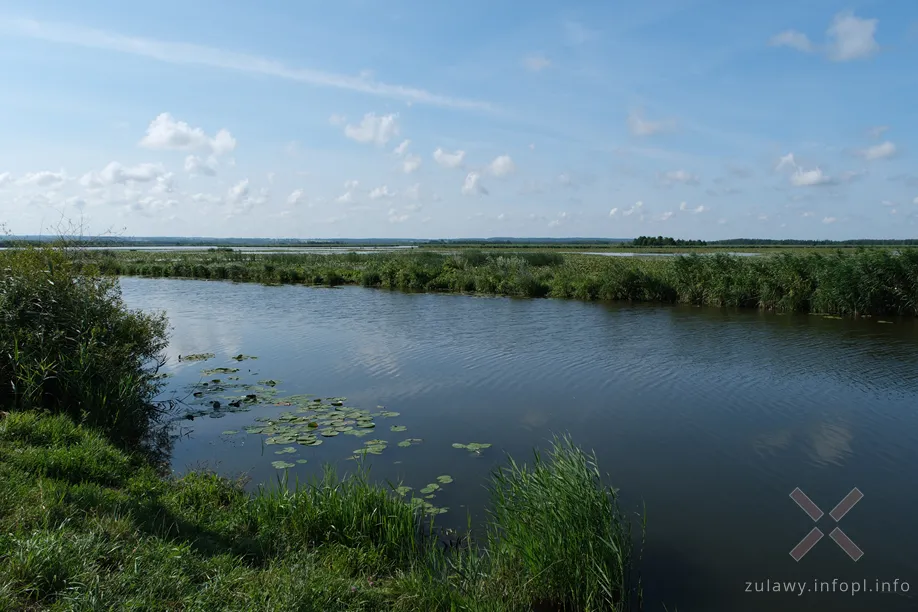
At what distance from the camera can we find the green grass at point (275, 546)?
3.89m

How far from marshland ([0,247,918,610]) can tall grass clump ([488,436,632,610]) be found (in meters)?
0.02

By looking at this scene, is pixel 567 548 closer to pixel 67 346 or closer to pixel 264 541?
pixel 264 541

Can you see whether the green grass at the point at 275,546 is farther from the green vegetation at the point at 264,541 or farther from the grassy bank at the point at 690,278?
the grassy bank at the point at 690,278

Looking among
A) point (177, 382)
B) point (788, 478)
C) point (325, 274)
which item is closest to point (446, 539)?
point (788, 478)

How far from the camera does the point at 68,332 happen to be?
8.91 metres

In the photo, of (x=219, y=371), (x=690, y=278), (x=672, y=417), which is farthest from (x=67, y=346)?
(x=690, y=278)

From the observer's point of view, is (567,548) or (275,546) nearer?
(567,548)

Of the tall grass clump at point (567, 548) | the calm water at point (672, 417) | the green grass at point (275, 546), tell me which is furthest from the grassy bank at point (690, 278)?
the tall grass clump at point (567, 548)

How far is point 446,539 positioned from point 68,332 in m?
6.87

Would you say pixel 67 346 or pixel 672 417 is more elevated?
pixel 67 346

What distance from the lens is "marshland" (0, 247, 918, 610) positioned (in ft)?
15.0
